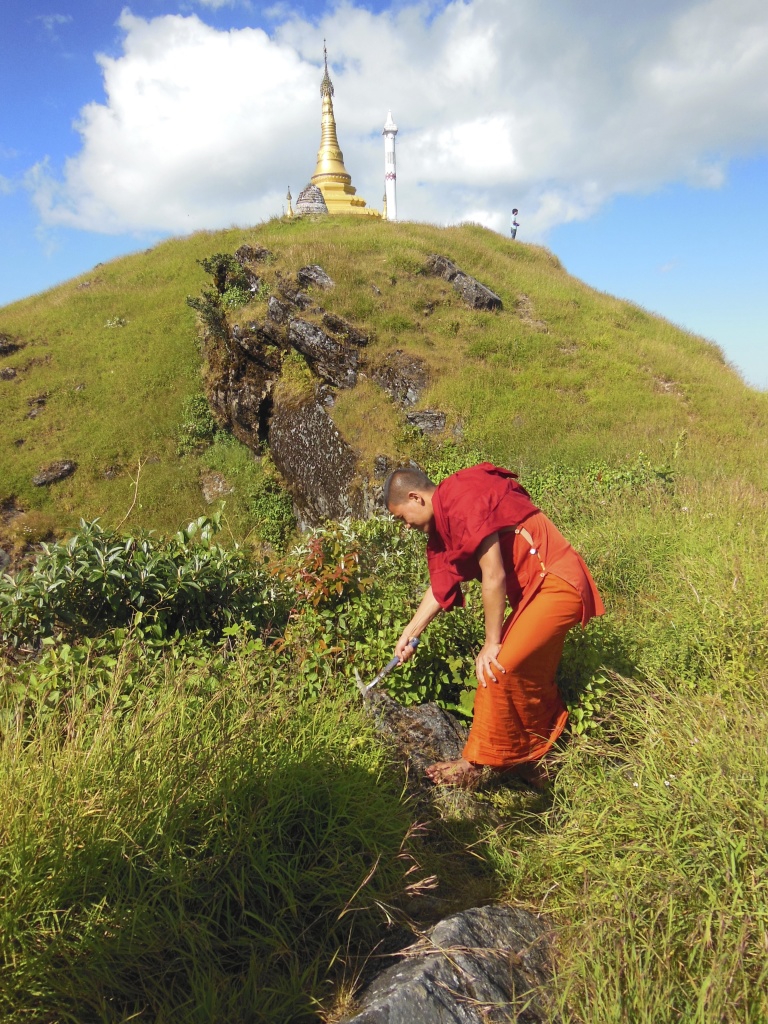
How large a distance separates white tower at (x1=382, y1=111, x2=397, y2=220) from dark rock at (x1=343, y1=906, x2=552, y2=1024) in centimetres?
2587

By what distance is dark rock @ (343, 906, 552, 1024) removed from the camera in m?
1.78

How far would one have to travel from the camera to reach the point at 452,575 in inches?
125

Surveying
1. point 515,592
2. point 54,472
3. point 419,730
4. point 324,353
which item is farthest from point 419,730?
point 54,472

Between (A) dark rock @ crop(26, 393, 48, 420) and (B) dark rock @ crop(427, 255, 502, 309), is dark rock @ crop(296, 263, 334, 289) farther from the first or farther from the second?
(A) dark rock @ crop(26, 393, 48, 420)

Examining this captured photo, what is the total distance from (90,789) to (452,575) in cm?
178

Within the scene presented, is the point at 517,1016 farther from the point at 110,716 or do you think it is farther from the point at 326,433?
the point at 326,433

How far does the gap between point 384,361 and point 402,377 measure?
593 millimetres

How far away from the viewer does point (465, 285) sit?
16.9m

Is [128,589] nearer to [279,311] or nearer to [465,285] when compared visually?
[279,311]

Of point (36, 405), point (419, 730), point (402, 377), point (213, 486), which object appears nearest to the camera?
point (419, 730)

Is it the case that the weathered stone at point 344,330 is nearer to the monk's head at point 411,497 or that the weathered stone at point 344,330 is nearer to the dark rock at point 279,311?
the dark rock at point 279,311

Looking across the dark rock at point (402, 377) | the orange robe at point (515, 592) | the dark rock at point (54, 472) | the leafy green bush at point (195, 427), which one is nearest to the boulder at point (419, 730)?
the orange robe at point (515, 592)

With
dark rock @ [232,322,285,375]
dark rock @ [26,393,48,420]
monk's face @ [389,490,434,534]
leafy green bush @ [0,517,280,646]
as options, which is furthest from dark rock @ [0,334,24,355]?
monk's face @ [389,490,434,534]

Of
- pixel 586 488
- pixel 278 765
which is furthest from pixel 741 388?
pixel 278 765
